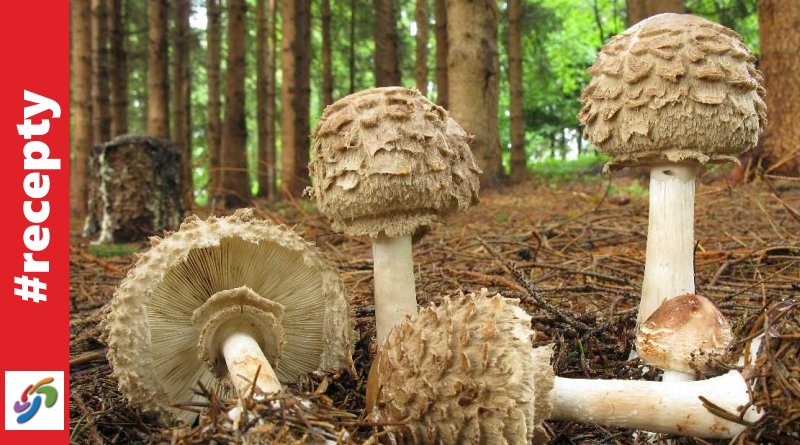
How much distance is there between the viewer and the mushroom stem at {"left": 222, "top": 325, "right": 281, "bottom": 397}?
2240mm

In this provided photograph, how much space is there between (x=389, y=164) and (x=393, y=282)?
636 millimetres

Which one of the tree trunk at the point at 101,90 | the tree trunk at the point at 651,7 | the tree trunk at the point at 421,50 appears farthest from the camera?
the tree trunk at the point at 421,50

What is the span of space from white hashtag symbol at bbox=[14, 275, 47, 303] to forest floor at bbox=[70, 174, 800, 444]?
46cm

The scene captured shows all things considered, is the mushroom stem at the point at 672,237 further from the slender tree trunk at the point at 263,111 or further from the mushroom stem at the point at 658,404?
the slender tree trunk at the point at 263,111

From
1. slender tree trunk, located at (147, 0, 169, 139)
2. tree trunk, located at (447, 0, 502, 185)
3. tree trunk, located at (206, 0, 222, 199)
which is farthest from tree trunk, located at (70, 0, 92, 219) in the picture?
tree trunk, located at (447, 0, 502, 185)

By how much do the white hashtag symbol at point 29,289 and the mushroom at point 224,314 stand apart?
494 millimetres

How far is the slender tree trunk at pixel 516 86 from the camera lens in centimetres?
1431

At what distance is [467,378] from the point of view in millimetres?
1930

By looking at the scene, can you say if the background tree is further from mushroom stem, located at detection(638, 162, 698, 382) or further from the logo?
the logo

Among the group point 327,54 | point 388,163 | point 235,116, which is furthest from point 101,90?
point 388,163

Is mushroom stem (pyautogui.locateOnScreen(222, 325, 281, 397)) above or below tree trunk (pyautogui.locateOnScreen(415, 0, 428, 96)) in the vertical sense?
below

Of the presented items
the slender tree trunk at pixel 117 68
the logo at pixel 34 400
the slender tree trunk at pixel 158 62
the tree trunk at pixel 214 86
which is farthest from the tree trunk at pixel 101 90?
the logo at pixel 34 400

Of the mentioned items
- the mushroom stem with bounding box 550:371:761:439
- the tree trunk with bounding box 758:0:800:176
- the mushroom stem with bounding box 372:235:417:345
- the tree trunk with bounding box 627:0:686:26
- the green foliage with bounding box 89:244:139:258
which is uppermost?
the tree trunk with bounding box 627:0:686:26

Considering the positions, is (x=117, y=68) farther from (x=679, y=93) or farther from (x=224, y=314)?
(x=679, y=93)
